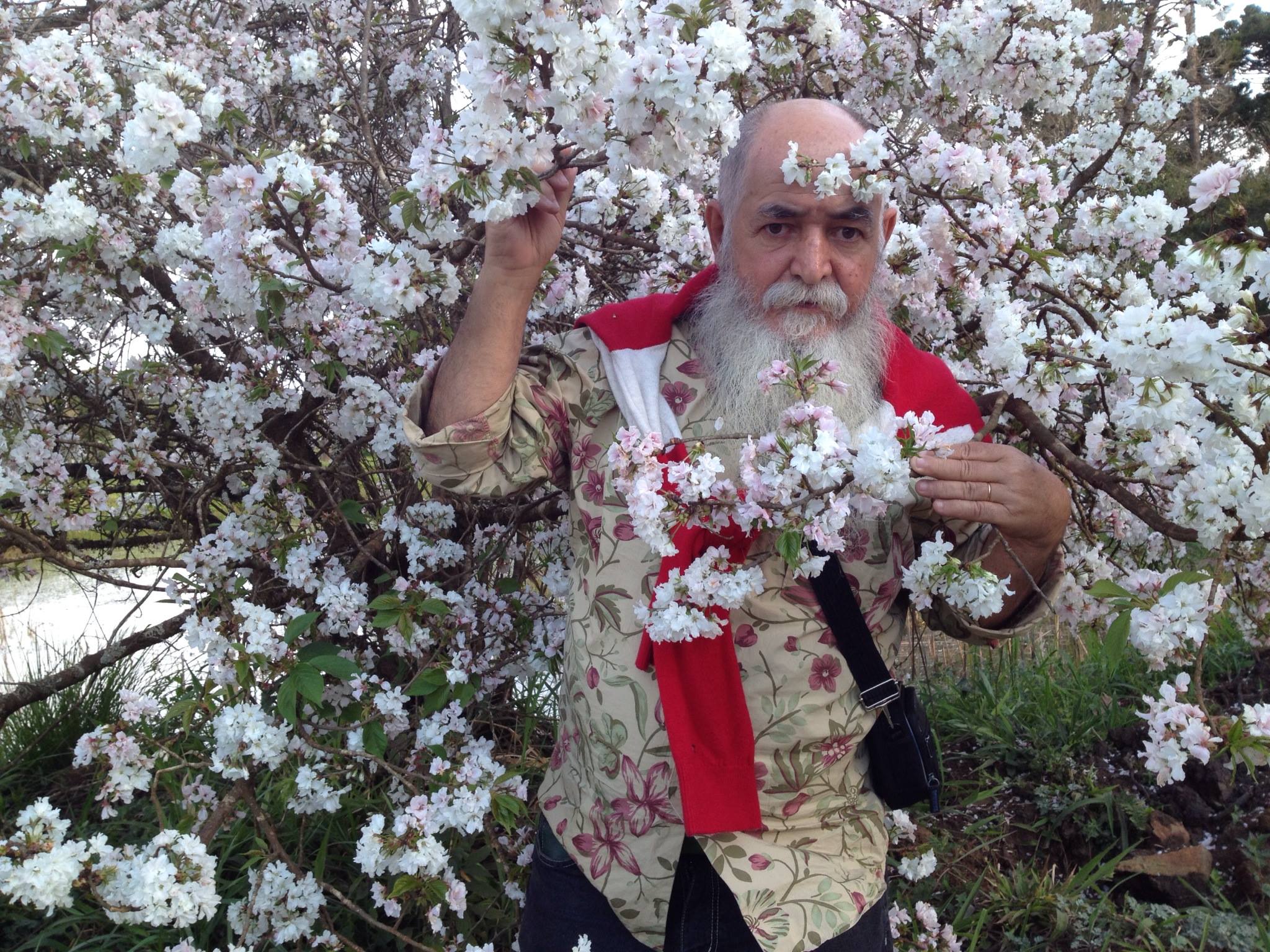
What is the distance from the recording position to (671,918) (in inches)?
A: 74.2

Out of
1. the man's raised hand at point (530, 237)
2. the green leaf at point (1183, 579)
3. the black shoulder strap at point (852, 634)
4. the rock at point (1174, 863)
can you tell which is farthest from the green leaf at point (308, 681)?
the rock at point (1174, 863)

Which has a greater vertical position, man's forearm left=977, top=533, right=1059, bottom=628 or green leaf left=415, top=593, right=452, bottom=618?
green leaf left=415, top=593, right=452, bottom=618

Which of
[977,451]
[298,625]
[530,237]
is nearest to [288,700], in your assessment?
[298,625]

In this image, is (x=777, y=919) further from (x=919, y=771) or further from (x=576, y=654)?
(x=576, y=654)

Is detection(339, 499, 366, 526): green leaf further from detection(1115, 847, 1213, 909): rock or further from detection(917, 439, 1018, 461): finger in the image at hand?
detection(1115, 847, 1213, 909): rock

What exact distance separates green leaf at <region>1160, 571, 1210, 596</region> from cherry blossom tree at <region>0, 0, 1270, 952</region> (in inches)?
0.4

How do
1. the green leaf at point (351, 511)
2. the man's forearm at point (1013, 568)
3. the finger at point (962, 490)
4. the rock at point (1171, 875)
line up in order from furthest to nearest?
the rock at point (1171, 875) → the green leaf at point (351, 511) → the man's forearm at point (1013, 568) → the finger at point (962, 490)

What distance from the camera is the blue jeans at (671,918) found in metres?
1.87

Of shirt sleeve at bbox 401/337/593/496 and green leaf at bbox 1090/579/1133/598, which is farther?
shirt sleeve at bbox 401/337/593/496

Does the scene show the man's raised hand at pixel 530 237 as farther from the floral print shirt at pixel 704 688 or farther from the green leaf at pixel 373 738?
the green leaf at pixel 373 738

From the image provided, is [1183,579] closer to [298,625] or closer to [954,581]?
[954,581]

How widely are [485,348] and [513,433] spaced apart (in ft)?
0.70

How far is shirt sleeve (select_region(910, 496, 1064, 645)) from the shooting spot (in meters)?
1.83

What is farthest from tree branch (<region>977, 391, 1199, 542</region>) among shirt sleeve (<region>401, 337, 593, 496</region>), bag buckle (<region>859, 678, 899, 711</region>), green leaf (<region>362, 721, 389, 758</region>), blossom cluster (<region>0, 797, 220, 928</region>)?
blossom cluster (<region>0, 797, 220, 928</region>)
